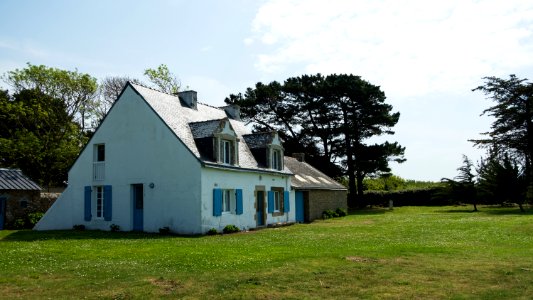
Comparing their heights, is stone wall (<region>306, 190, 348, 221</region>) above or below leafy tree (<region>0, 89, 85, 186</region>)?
below

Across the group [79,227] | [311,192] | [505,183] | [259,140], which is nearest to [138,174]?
[79,227]

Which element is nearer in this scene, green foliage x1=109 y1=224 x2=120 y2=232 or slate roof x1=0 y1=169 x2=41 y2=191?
green foliage x1=109 y1=224 x2=120 y2=232

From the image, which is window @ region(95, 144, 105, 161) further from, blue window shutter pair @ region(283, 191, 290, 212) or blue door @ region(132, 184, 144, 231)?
blue window shutter pair @ region(283, 191, 290, 212)

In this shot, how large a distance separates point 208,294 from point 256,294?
2.67 ft

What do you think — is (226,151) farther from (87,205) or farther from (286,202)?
(87,205)

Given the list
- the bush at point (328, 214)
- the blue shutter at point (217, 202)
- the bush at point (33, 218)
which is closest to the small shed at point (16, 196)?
the bush at point (33, 218)

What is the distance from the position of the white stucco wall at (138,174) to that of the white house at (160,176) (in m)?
0.04

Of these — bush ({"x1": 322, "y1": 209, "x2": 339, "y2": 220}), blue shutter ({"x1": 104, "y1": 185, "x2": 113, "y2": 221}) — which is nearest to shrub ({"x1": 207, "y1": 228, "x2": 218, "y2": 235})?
blue shutter ({"x1": 104, "y1": 185, "x2": 113, "y2": 221})

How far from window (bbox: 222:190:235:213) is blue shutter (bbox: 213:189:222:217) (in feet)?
3.03

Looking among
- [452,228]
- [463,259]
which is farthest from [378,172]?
[463,259]

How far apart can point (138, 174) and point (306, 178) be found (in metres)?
14.1

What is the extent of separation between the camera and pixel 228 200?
939 inches

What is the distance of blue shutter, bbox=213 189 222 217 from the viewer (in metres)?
22.1

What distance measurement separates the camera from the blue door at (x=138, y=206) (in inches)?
900
